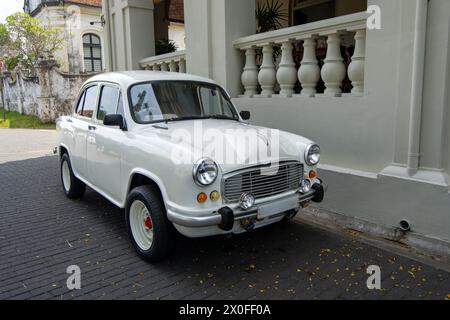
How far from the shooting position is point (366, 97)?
15.9ft

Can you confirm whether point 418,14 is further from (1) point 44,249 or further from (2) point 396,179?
(1) point 44,249

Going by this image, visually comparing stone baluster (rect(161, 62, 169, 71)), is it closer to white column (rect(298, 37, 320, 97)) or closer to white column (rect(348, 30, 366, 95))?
white column (rect(298, 37, 320, 97))

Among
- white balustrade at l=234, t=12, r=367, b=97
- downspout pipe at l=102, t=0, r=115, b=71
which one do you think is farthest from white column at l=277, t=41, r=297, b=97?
downspout pipe at l=102, t=0, r=115, b=71

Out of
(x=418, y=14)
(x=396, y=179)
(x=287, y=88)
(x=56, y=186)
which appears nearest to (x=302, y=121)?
(x=287, y=88)

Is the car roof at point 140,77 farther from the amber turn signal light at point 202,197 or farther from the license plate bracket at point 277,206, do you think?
the license plate bracket at point 277,206

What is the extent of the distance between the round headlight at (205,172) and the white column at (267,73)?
3194 mm

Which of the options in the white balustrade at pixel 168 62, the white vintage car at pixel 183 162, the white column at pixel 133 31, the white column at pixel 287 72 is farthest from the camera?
the white column at pixel 133 31

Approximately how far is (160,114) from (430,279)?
3253mm

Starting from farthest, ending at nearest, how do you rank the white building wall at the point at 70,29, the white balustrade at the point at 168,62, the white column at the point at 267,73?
the white building wall at the point at 70,29, the white balustrade at the point at 168,62, the white column at the point at 267,73

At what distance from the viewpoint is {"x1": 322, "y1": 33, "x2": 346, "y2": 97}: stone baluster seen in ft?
17.4

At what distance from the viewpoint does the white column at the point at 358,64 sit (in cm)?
501

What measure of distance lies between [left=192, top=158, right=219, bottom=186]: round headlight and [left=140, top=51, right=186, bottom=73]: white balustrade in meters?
5.14

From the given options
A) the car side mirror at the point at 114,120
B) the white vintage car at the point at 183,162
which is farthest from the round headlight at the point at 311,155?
the car side mirror at the point at 114,120

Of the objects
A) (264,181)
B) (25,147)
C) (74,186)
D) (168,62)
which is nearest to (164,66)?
(168,62)
